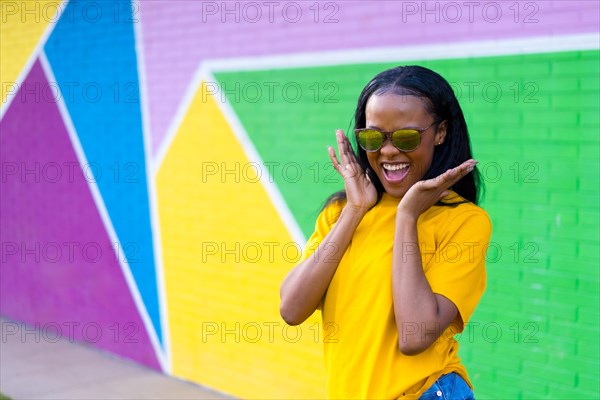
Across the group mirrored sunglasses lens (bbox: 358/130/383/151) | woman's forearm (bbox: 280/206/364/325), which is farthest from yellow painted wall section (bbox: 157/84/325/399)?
mirrored sunglasses lens (bbox: 358/130/383/151)

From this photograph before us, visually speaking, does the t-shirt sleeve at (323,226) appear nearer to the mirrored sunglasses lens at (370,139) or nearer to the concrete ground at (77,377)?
the mirrored sunglasses lens at (370,139)

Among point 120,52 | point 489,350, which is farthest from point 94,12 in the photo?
point 489,350

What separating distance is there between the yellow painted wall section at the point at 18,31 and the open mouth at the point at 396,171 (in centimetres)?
512

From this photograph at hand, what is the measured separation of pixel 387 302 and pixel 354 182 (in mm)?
363

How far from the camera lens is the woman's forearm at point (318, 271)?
2.37 m

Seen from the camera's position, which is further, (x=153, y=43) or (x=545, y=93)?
(x=153, y=43)

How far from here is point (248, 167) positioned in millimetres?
5348

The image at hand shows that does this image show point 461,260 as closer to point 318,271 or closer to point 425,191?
point 425,191

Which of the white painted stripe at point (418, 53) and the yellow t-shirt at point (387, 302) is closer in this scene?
the yellow t-shirt at point (387, 302)

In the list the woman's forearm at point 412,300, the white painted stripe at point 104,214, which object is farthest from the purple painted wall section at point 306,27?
the woman's forearm at point 412,300

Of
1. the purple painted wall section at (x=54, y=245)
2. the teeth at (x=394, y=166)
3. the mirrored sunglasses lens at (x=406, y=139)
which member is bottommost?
the purple painted wall section at (x=54, y=245)

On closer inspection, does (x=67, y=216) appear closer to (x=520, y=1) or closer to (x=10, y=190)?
(x=10, y=190)

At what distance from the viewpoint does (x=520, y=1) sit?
12.7ft

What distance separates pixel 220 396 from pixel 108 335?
1412mm
